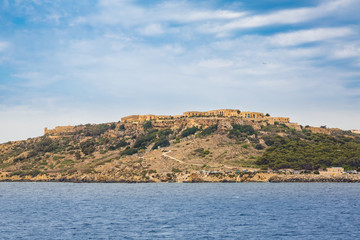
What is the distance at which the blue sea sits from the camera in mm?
40812

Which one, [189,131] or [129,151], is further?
[189,131]

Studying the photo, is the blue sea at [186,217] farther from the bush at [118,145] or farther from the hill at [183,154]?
the bush at [118,145]

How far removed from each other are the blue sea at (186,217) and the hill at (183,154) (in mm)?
45669

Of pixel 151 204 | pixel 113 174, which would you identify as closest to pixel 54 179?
pixel 113 174

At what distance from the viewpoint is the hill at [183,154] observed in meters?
120

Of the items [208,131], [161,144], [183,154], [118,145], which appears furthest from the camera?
[118,145]

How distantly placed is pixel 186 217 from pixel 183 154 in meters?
84.1

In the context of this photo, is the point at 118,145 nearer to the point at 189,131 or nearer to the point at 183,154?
the point at 189,131

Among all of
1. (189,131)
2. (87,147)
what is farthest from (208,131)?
(87,147)

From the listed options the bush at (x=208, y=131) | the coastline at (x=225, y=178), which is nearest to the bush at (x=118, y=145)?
the bush at (x=208, y=131)

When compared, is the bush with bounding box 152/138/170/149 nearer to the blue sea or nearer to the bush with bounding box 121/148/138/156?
the bush with bounding box 121/148/138/156

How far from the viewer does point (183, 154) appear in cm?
13550

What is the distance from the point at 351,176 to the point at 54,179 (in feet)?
301

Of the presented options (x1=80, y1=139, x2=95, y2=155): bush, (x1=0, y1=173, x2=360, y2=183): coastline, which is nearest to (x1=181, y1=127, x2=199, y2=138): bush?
(x1=80, y1=139, x2=95, y2=155): bush
